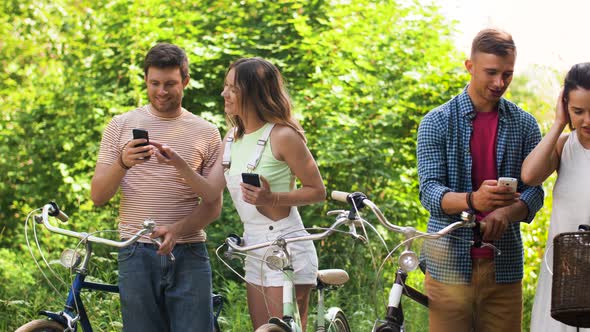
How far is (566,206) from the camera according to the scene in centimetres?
459

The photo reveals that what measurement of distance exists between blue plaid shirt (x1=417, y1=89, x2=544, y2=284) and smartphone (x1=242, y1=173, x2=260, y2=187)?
0.72 meters

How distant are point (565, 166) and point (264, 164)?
1275 mm

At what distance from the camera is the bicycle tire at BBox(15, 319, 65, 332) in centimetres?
457

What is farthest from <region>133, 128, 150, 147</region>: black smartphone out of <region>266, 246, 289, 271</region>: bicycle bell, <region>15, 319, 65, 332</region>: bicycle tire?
<region>15, 319, 65, 332</region>: bicycle tire

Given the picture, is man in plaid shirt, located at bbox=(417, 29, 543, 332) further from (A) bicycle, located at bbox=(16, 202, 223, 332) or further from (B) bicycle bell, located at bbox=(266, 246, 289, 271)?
(A) bicycle, located at bbox=(16, 202, 223, 332)

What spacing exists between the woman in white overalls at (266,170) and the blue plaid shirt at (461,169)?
0.52m

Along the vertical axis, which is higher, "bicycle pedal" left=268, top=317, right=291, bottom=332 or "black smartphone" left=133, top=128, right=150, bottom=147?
"black smartphone" left=133, top=128, right=150, bottom=147

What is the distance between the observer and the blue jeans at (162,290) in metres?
4.86

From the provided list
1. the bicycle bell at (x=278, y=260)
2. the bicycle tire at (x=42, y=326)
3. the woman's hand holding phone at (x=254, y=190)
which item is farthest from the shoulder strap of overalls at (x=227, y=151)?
the bicycle tire at (x=42, y=326)

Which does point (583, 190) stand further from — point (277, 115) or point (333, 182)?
point (333, 182)

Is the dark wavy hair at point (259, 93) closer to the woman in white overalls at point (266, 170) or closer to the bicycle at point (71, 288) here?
the woman in white overalls at point (266, 170)

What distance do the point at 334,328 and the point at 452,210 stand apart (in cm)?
114

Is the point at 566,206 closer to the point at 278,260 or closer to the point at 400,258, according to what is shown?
the point at 400,258

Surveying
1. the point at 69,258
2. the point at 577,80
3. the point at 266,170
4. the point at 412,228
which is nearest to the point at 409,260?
the point at 412,228
